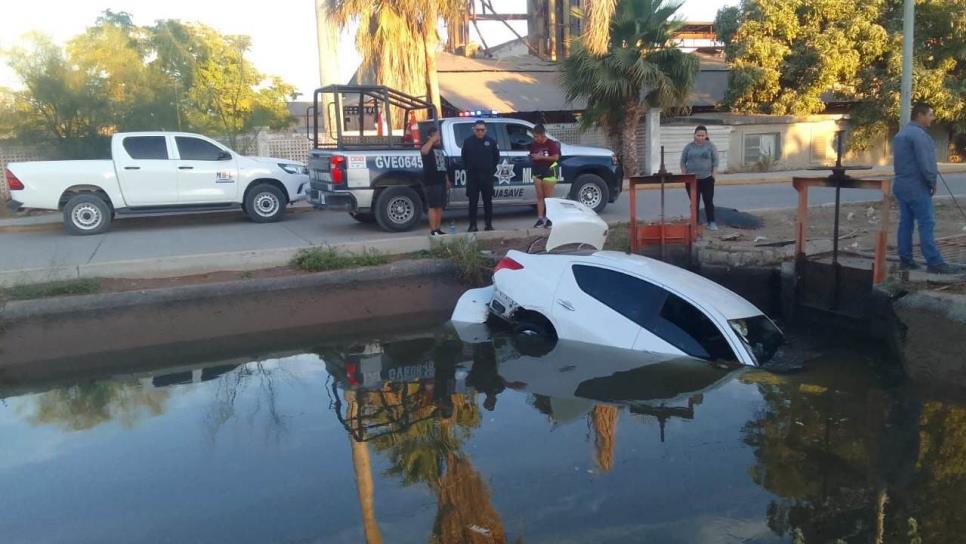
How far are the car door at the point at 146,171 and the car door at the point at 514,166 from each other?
5704 mm

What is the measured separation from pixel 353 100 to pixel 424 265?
4356mm

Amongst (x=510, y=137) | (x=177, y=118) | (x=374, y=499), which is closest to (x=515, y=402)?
(x=374, y=499)

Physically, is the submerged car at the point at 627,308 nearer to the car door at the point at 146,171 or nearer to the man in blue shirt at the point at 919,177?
the man in blue shirt at the point at 919,177

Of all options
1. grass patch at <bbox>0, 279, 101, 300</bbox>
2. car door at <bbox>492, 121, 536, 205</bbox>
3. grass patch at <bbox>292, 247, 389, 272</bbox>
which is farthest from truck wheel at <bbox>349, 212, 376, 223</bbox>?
grass patch at <bbox>0, 279, 101, 300</bbox>

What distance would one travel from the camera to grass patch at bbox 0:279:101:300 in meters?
9.63

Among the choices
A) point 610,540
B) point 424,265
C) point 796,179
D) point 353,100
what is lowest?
point 610,540

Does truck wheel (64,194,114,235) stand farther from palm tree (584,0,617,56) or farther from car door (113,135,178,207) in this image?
palm tree (584,0,617,56)

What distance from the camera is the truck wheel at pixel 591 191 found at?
14672 millimetres

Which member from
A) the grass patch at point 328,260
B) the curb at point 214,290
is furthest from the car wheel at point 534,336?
the grass patch at point 328,260

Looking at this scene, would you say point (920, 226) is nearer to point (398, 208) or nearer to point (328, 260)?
Answer: point (328, 260)

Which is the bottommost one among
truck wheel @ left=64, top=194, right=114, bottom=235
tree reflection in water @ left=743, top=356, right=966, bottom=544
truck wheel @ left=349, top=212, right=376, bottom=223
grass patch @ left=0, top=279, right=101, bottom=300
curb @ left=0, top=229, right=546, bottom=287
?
tree reflection in water @ left=743, top=356, right=966, bottom=544

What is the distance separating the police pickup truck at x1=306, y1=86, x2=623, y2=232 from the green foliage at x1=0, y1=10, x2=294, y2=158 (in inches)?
315

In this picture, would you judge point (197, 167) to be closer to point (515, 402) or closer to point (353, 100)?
point (353, 100)

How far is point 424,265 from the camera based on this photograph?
11.2 meters
